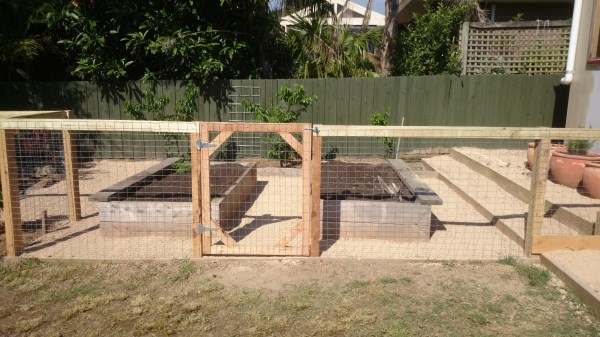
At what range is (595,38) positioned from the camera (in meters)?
8.41

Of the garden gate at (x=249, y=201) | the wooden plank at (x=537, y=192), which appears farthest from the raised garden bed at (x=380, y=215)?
the wooden plank at (x=537, y=192)

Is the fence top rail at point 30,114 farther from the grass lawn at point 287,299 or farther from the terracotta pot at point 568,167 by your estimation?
the terracotta pot at point 568,167

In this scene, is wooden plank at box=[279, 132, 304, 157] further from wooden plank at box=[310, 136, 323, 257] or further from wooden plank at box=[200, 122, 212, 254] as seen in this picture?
wooden plank at box=[200, 122, 212, 254]

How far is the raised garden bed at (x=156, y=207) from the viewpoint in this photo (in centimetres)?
568

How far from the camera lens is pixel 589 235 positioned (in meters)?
5.15

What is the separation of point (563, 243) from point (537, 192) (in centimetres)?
66

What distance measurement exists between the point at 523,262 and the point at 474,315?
1.45m

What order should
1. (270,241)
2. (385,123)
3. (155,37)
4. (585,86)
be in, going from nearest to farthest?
(270,241) < (585,86) < (385,123) < (155,37)

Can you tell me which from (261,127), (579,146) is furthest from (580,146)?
(261,127)

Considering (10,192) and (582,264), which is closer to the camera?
(582,264)

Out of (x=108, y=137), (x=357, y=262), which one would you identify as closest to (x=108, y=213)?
(x=357, y=262)

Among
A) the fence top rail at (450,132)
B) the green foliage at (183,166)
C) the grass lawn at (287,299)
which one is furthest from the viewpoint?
the green foliage at (183,166)

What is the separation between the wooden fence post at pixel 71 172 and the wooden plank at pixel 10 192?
1086mm

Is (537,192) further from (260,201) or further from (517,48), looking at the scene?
(517,48)
